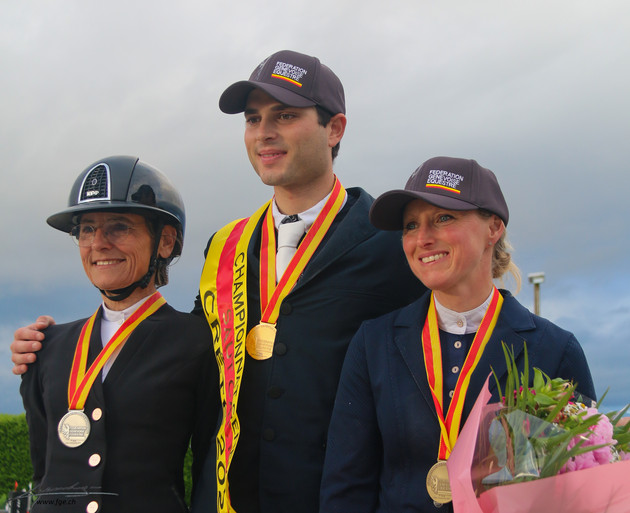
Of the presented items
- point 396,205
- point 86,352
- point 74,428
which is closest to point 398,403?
point 396,205

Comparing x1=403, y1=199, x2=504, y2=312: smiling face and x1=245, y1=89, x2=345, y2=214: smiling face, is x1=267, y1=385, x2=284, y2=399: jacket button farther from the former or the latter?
x1=245, y1=89, x2=345, y2=214: smiling face

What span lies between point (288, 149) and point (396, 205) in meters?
0.97

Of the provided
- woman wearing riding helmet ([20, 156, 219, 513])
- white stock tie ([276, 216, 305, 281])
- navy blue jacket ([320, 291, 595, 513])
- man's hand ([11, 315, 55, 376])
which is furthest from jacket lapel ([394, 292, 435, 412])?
man's hand ([11, 315, 55, 376])

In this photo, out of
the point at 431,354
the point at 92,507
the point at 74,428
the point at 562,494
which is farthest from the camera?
the point at 74,428

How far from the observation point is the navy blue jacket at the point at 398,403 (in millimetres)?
3121

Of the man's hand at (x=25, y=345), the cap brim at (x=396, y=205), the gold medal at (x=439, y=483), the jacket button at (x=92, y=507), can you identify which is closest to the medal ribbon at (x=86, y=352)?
the man's hand at (x=25, y=345)

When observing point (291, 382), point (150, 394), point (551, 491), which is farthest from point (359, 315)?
point (551, 491)

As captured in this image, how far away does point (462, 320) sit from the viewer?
334cm

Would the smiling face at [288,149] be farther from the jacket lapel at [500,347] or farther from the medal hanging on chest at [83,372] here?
the jacket lapel at [500,347]

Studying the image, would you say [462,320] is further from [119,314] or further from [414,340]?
[119,314]

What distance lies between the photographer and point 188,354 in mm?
4191

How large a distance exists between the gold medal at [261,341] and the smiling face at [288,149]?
80cm

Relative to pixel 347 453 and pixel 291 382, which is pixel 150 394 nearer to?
pixel 291 382

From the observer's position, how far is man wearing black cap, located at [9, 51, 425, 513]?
148 inches
